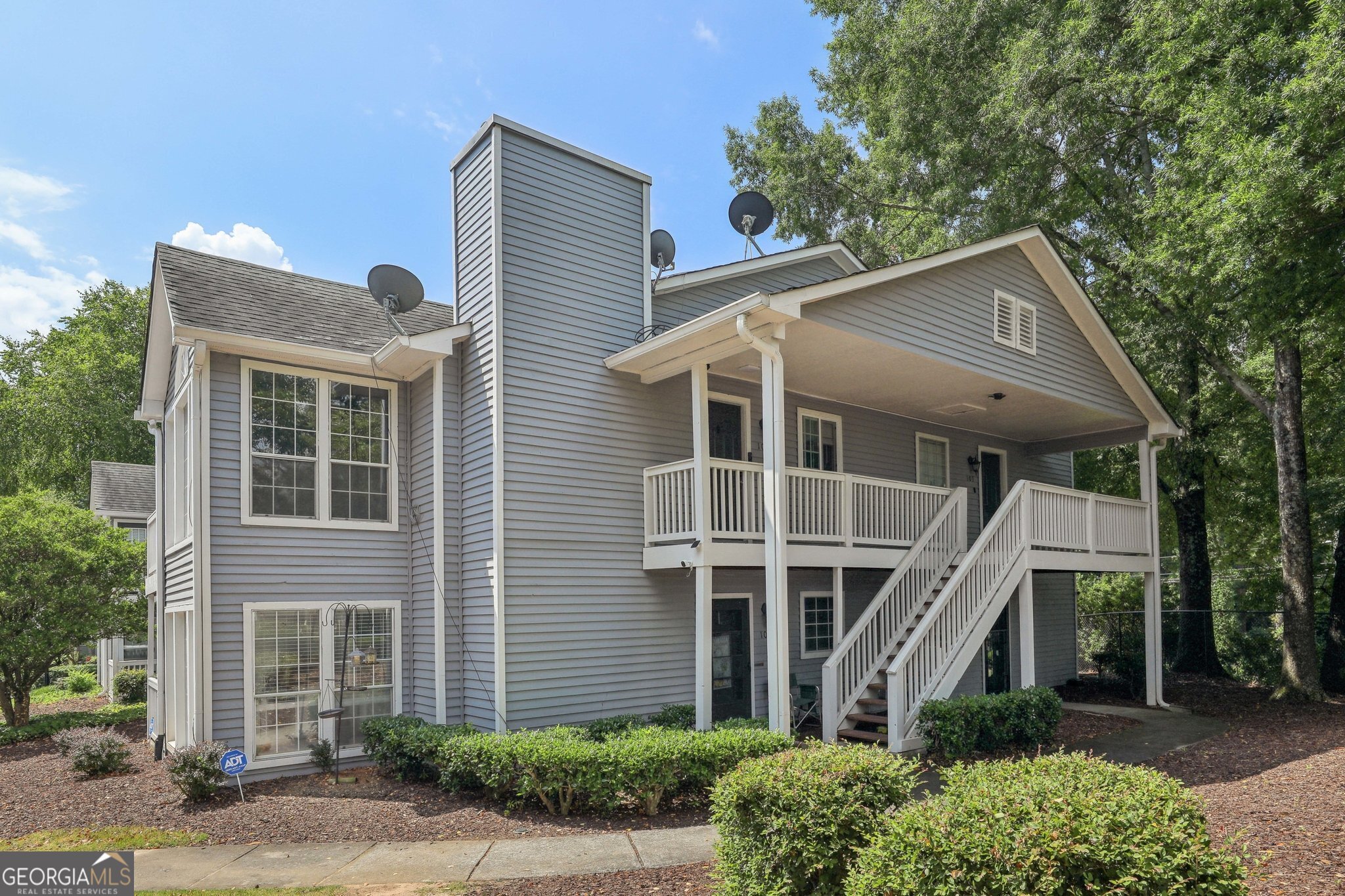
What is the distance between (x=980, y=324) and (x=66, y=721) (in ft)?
53.5

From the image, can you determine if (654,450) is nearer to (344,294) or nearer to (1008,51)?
(344,294)

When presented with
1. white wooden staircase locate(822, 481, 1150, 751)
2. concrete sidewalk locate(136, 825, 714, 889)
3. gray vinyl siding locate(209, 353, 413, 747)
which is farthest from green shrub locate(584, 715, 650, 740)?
gray vinyl siding locate(209, 353, 413, 747)

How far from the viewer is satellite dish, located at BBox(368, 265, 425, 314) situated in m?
11.0

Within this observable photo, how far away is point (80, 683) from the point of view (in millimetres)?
22188

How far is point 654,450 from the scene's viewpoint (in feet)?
36.5

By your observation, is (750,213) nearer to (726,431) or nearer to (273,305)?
(726,431)

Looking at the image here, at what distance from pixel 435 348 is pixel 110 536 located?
9690 millimetres

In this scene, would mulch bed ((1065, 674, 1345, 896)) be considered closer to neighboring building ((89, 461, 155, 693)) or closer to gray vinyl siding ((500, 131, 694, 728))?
gray vinyl siding ((500, 131, 694, 728))

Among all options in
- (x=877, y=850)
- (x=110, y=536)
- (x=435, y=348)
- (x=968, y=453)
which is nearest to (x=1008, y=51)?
(x=968, y=453)

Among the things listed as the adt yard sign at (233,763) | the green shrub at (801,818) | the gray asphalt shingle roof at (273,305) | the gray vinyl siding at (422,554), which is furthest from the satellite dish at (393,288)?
the green shrub at (801,818)

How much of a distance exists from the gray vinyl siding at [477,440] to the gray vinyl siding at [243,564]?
3.77ft

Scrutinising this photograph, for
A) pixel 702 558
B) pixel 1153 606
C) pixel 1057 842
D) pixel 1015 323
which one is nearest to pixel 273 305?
pixel 702 558

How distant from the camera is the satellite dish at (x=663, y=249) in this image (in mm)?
12422

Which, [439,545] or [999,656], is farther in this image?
[999,656]
